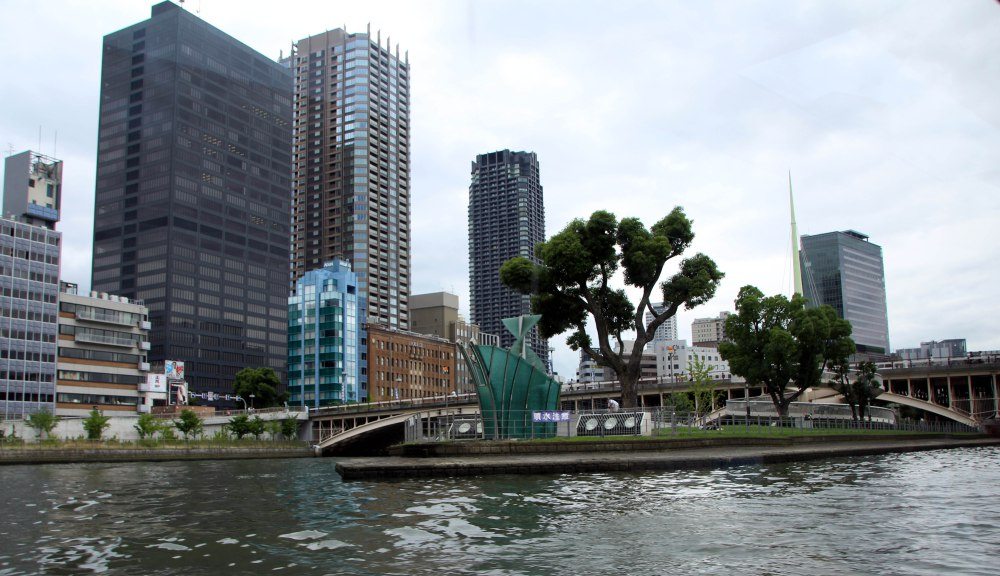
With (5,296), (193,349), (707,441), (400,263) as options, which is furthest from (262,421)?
(400,263)

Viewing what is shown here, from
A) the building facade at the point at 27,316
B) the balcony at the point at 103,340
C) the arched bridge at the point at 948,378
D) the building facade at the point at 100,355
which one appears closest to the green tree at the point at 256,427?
the building facade at the point at 100,355

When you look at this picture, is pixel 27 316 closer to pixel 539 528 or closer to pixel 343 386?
pixel 343 386

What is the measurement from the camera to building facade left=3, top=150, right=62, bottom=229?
4087 inches

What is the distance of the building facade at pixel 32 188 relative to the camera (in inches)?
4087

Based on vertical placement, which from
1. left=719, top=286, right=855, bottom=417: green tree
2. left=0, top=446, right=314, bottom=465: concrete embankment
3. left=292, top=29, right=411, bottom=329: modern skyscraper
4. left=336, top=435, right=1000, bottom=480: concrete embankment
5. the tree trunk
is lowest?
left=0, top=446, right=314, bottom=465: concrete embankment

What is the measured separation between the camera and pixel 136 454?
249ft

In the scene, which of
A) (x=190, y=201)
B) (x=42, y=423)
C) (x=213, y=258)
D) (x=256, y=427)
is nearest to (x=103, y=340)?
(x=256, y=427)

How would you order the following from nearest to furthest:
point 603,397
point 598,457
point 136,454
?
point 598,457 < point 136,454 < point 603,397

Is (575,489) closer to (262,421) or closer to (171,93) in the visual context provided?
(262,421)

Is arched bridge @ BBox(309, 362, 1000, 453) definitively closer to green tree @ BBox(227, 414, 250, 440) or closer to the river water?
green tree @ BBox(227, 414, 250, 440)

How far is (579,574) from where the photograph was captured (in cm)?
1230

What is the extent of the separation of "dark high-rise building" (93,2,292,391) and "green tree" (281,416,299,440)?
141ft

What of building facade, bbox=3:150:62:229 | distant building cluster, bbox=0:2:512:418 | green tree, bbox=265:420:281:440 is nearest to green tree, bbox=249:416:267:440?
green tree, bbox=265:420:281:440

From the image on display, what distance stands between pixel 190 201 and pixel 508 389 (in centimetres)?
11450
